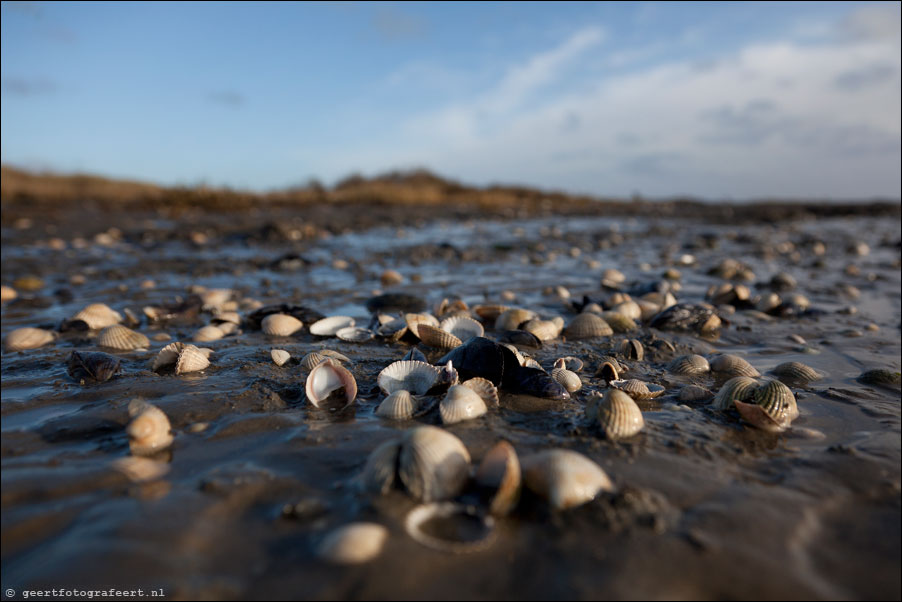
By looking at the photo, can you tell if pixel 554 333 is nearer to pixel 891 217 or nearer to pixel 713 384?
pixel 713 384

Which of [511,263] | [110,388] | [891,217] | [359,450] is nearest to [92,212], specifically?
[511,263]

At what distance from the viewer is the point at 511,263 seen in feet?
29.7

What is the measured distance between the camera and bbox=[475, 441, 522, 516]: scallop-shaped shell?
1758mm

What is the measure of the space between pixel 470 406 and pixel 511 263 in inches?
263

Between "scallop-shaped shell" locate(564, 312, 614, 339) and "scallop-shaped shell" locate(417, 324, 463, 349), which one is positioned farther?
"scallop-shaped shell" locate(564, 312, 614, 339)

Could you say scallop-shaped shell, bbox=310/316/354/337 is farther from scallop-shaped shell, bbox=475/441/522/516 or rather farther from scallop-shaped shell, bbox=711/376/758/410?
scallop-shaped shell, bbox=711/376/758/410

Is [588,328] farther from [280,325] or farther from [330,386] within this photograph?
[280,325]

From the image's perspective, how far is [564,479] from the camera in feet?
6.00

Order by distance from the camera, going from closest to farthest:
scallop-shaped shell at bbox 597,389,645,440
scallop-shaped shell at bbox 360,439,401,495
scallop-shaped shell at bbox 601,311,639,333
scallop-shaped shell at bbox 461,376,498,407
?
scallop-shaped shell at bbox 360,439,401,495, scallop-shaped shell at bbox 597,389,645,440, scallop-shaped shell at bbox 461,376,498,407, scallop-shaped shell at bbox 601,311,639,333

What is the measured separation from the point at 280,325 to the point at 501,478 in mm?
→ 2826

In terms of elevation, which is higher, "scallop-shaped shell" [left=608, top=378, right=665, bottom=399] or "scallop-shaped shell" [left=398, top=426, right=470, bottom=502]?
"scallop-shaped shell" [left=398, top=426, right=470, bottom=502]

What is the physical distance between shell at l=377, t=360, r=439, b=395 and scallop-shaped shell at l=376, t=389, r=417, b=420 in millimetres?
214

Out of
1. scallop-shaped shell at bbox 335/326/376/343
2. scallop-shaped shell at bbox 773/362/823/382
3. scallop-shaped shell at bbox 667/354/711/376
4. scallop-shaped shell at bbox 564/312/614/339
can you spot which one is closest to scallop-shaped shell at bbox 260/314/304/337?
scallop-shaped shell at bbox 335/326/376/343

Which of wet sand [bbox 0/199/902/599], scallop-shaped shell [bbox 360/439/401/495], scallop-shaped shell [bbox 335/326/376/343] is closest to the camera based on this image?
wet sand [bbox 0/199/902/599]
